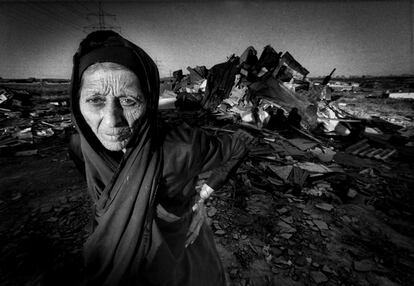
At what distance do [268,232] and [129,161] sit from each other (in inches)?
111

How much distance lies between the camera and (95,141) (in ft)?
4.34

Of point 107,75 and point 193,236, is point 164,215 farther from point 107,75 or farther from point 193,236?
point 107,75

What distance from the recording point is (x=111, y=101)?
1.18 metres

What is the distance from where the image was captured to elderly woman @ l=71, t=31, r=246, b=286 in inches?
46.2

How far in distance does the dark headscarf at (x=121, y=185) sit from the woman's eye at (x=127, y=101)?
0.09 m

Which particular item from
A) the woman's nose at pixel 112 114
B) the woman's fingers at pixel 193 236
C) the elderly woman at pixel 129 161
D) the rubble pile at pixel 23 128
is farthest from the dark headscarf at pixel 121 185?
the rubble pile at pixel 23 128

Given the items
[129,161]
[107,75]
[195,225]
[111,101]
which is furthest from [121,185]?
[195,225]

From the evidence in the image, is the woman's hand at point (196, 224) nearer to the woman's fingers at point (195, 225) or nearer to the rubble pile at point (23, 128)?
the woman's fingers at point (195, 225)

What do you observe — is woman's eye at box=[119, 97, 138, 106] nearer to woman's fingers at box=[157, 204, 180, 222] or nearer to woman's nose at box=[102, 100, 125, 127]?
woman's nose at box=[102, 100, 125, 127]

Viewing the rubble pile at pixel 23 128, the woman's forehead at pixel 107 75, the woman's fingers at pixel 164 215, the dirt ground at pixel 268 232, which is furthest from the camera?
the rubble pile at pixel 23 128

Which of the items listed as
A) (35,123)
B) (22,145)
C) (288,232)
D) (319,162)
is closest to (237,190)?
(288,232)

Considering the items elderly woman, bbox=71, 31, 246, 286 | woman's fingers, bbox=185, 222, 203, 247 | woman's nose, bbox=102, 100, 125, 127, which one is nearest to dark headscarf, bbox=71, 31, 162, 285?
elderly woman, bbox=71, 31, 246, 286

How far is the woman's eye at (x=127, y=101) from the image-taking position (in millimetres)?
1210

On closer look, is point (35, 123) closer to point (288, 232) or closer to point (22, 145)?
point (22, 145)
